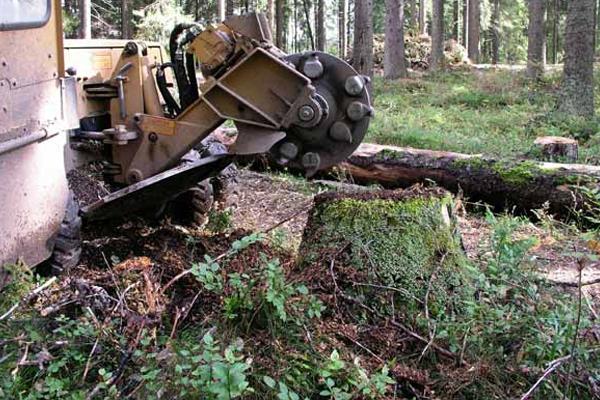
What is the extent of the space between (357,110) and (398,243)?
5.22 ft

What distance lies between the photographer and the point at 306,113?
523 cm

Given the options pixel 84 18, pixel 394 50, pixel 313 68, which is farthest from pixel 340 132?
pixel 394 50

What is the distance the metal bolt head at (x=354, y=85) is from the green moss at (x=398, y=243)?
→ 51.8 inches

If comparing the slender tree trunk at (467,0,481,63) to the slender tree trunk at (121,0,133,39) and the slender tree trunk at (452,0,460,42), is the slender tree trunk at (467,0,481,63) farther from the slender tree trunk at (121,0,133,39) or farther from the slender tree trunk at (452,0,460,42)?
the slender tree trunk at (121,0,133,39)

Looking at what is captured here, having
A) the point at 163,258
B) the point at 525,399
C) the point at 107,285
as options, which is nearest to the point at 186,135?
the point at 163,258

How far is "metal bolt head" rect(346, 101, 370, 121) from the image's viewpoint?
17.4 feet

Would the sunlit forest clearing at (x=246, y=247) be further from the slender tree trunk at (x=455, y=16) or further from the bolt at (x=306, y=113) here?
the slender tree trunk at (x=455, y=16)

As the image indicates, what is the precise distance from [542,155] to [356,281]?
649cm

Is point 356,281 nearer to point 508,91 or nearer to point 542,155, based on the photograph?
point 542,155

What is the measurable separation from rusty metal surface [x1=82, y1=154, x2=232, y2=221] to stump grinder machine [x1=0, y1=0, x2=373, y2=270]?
0.04 feet

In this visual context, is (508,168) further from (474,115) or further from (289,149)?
(474,115)

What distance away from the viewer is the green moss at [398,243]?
13.0 feet

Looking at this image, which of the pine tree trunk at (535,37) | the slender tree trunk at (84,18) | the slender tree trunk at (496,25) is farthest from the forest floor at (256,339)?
the slender tree trunk at (496,25)

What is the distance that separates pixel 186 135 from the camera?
18.2 ft
